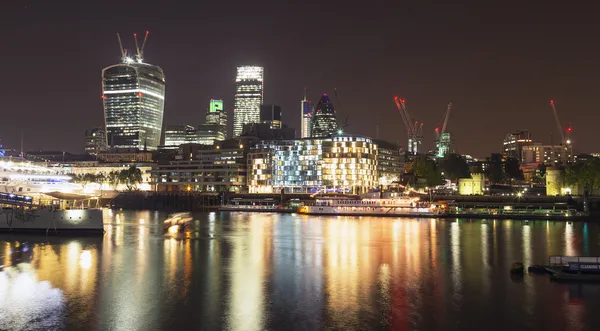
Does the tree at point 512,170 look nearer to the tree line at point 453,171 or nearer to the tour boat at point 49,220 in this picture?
the tree line at point 453,171

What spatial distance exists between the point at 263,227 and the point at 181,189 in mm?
94921

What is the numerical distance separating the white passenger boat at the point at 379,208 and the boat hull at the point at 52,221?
48.0 metres

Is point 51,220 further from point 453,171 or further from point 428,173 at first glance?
point 453,171

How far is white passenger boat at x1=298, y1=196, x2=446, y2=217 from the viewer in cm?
8669

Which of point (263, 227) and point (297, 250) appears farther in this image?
point (263, 227)

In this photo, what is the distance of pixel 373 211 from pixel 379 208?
3.89 feet

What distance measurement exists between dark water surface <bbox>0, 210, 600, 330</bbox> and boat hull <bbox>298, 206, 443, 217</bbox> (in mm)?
37160

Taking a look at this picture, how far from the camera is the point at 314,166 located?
474ft

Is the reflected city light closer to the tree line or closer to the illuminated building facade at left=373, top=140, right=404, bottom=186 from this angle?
the tree line

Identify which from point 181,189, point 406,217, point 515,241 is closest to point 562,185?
point 406,217

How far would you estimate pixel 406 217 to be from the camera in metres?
85.8

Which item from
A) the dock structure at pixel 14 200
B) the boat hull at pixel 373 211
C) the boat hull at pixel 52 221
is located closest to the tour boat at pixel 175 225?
the boat hull at pixel 52 221

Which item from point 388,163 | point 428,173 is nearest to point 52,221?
point 428,173

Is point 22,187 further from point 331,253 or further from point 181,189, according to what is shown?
point 181,189
